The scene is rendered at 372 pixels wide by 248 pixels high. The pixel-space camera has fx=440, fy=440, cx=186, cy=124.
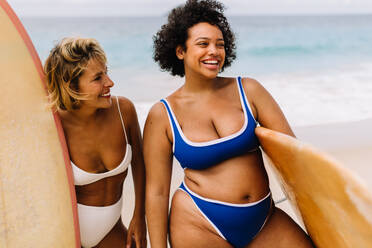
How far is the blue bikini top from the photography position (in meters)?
1.80

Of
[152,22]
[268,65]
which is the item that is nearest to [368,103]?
[268,65]

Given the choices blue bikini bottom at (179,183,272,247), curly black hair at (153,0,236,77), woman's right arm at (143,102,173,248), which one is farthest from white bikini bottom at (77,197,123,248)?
curly black hair at (153,0,236,77)

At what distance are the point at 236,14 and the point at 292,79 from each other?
17.2 metres

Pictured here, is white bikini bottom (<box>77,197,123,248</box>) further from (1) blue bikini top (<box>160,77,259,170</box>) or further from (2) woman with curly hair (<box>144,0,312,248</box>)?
Result: (1) blue bikini top (<box>160,77,259,170</box>)

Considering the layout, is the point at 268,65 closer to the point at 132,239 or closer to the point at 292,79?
the point at 292,79

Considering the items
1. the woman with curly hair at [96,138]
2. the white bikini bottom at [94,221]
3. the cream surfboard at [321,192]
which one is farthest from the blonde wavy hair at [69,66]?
the cream surfboard at [321,192]

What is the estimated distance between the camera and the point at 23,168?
194cm

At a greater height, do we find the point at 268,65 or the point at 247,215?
the point at 247,215

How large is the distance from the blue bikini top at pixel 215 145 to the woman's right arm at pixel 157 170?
0.05 metres

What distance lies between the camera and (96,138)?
78.4 inches

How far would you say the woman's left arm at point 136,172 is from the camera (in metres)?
2.07

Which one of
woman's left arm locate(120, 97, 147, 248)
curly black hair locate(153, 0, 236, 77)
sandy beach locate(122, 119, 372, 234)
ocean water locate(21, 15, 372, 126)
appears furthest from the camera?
ocean water locate(21, 15, 372, 126)

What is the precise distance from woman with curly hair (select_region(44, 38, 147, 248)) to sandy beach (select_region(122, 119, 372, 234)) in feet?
4.87

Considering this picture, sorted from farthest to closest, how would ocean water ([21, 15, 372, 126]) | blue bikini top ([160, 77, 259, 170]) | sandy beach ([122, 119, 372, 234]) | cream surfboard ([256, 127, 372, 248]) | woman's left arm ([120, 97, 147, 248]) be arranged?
ocean water ([21, 15, 372, 126])
sandy beach ([122, 119, 372, 234])
woman's left arm ([120, 97, 147, 248])
blue bikini top ([160, 77, 259, 170])
cream surfboard ([256, 127, 372, 248])
